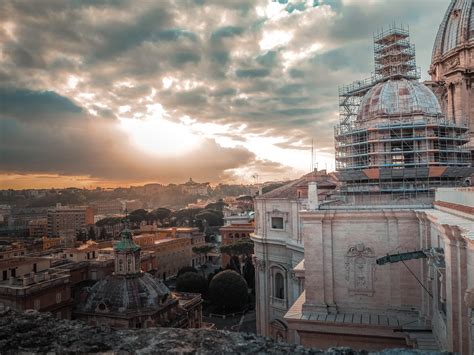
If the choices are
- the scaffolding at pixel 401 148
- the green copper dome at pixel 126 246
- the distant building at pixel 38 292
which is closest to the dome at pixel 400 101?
the scaffolding at pixel 401 148

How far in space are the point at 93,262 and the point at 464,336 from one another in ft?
113

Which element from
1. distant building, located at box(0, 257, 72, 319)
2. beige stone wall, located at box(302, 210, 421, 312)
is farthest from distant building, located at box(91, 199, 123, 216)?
beige stone wall, located at box(302, 210, 421, 312)

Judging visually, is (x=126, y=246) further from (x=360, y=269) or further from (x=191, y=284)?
(x=360, y=269)

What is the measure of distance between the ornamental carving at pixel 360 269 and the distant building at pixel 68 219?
89080 mm

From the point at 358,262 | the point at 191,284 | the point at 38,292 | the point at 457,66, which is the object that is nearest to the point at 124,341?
the point at 358,262

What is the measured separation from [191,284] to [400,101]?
27.6 meters

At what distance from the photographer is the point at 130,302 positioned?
88.2 ft

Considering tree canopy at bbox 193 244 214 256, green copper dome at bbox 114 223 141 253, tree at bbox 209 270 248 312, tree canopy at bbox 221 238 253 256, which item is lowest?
tree at bbox 209 270 248 312

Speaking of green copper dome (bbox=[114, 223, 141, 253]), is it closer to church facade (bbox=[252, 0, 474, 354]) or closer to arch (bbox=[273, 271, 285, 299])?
arch (bbox=[273, 271, 285, 299])

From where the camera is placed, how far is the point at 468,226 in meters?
8.54

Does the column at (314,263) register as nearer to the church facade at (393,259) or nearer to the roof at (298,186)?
the church facade at (393,259)

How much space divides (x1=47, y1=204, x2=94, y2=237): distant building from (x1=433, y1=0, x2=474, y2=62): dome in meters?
83.5

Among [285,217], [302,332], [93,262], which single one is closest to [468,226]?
[302,332]

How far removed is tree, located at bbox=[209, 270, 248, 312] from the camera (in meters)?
36.9
